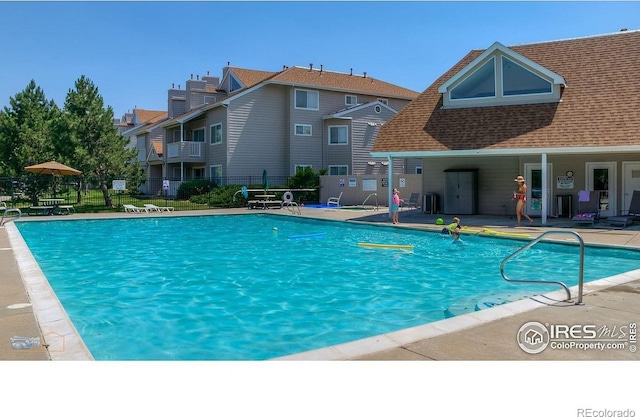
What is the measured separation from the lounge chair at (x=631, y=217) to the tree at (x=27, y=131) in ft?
96.1

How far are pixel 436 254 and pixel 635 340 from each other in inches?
331

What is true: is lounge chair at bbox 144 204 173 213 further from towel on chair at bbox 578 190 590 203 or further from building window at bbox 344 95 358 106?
towel on chair at bbox 578 190 590 203

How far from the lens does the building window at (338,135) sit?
119 feet

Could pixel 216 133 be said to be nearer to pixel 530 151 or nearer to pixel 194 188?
pixel 194 188

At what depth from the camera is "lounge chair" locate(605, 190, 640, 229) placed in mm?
16969

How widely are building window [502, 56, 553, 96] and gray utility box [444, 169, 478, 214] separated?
11.6 ft

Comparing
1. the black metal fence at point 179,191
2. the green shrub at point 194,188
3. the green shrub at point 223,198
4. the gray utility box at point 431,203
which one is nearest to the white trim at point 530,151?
the gray utility box at point 431,203

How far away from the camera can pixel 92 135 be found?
29641 mm

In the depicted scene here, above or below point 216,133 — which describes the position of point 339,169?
below

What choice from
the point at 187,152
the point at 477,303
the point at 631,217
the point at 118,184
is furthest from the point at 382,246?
the point at 187,152
